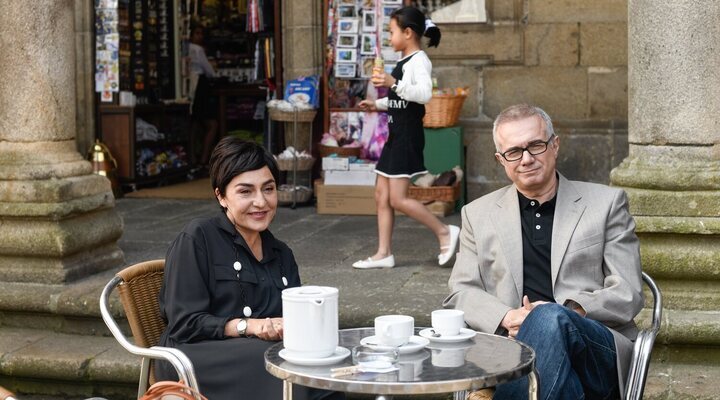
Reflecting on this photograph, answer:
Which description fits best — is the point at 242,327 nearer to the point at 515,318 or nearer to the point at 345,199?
the point at 515,318

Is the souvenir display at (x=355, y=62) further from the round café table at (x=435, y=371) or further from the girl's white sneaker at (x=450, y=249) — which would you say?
the round café table at (x=435, y=371)

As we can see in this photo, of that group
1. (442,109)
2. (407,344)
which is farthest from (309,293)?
(442,109)

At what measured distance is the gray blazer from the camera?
3.74 meters

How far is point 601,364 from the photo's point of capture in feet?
11.8

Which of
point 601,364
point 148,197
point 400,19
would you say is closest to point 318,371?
point 601,364

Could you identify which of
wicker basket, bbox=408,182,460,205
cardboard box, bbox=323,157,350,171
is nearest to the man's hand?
wicker basket, bbox=408,182,460,205

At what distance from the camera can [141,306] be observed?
394 centimetres

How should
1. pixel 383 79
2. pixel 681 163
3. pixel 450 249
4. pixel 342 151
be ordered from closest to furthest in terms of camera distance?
pixel 681 163
pixel 383 79
pixel 450 249
pixel 342 151

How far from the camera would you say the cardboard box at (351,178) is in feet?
29.3

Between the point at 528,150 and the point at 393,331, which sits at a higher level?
the point at 528,150

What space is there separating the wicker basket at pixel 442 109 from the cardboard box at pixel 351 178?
0.58 m

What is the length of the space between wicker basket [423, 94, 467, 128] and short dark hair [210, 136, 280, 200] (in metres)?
4.78

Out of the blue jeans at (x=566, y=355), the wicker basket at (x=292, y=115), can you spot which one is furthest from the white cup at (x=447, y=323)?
the wicker basket at (x=292, y=115)

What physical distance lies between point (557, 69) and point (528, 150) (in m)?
5.19
